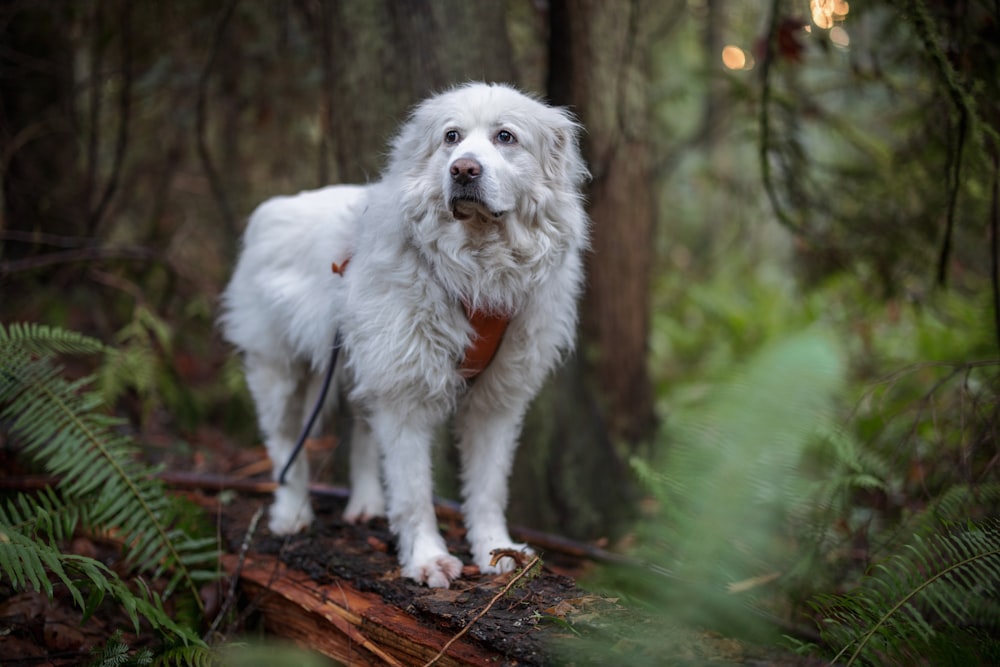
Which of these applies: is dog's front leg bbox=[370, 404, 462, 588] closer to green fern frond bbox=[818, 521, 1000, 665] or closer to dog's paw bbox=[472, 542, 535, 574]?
dog's paw bbox=[472, 542, 535, 574]

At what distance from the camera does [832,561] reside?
12.3 feet

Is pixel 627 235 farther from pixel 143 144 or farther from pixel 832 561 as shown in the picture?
pixel 143 144

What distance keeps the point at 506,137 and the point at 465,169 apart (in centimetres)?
34

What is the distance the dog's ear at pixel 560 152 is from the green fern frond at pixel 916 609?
2067 millimetres

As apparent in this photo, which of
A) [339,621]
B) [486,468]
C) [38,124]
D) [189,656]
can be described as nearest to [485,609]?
[339,621]

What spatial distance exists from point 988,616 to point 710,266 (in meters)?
9.66

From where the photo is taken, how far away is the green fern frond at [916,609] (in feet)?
7.34

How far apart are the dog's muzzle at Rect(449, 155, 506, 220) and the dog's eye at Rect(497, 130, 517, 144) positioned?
0.88 feet

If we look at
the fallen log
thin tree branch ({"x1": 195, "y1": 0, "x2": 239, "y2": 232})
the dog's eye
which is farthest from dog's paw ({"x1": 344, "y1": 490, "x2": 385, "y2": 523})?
thin tree branch ({"x1": 195, "y1": 0, "x2": 239, "y2": 232})

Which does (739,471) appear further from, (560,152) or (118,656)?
(118,656)

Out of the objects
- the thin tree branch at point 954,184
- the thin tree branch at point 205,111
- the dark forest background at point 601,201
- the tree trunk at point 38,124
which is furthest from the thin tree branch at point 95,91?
the thin tree branch at point 954,184

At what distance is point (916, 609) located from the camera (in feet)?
8.16

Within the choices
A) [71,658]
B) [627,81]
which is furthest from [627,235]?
[71,658]

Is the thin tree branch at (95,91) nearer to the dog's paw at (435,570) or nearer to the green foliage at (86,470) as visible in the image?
the green foliage at (86,470)
